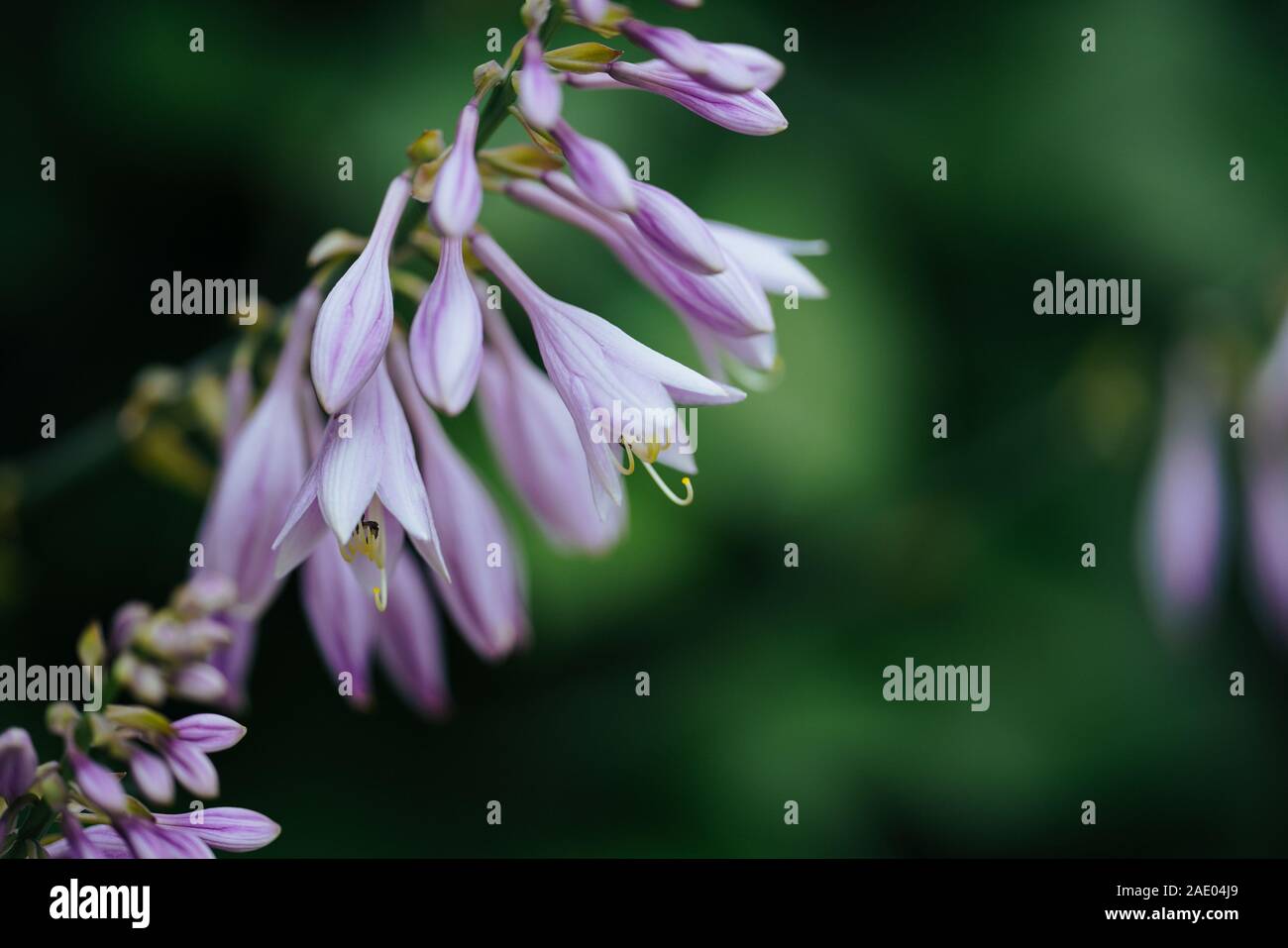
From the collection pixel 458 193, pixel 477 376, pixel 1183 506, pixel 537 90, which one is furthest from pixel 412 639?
pixel 1183 506

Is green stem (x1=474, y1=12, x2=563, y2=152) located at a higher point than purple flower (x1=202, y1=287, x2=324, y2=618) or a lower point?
higher

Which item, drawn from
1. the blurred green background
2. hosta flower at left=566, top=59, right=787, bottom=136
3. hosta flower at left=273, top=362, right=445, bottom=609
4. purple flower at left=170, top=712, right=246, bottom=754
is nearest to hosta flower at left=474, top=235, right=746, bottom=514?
hosta flower at left=273, top=362, right=445, bottom=609

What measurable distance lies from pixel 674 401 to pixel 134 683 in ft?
3.04

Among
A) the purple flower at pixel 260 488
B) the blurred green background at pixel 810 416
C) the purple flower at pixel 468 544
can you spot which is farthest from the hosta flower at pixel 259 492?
the blurred green background at pixel 810 416

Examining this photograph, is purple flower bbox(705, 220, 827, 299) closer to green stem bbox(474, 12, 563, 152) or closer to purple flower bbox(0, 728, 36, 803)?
green stem bbox(474, 12, 563, 152)

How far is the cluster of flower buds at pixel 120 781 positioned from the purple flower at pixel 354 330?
428 mm

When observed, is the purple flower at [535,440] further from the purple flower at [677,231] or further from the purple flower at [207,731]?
the purple flower at [207,731]

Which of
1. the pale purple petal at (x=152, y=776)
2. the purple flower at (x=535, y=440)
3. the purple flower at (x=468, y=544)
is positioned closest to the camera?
the pale purple petal at (x=152, y=776)

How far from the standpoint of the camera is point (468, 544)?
240 centimetres

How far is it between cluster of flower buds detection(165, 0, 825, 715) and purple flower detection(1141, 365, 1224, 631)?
231 centimetres

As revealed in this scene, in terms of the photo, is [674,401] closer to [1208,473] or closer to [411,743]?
[411,743]

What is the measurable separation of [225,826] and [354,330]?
30.4 inches

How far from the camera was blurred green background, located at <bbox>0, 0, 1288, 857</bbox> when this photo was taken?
12.3 ft

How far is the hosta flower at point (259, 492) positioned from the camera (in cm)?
223
